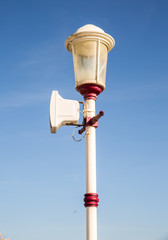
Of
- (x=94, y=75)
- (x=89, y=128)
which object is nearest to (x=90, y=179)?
(x=89, y=128)

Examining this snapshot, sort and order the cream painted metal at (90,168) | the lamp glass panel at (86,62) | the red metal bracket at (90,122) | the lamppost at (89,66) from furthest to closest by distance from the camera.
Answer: the lamp glass panel at (86,62) < the lamppost at (89,66) < the red metal bracket at (90,122) < the cream painted metal at (90,168)

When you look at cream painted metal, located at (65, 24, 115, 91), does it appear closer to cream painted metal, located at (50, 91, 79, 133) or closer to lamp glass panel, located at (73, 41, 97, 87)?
lamp glass panel, located at (73, 41, 97, 87)

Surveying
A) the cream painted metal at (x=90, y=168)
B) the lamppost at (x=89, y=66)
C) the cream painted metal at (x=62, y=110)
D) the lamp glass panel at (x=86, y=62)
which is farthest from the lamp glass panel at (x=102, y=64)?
the cream painted metal at (x=62, y=110)

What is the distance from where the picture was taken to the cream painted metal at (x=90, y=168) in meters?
5.82

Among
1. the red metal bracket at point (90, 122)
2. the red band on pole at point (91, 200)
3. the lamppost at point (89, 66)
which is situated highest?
the lamppost at point (89, 66)

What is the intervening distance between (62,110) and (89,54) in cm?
108

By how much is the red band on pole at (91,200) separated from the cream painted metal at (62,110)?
119cm

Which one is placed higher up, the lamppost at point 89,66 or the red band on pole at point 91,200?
the lamppost at point 89,66

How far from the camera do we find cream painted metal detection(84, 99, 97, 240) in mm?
5819

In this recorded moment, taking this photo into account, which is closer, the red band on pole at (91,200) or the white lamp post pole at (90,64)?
the red band on pole at (91,200)

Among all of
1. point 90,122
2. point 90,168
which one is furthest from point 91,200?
point 90,122

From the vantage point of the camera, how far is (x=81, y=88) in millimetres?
6562

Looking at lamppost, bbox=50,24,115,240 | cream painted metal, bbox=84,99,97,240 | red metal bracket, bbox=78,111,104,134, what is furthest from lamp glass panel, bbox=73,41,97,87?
red metal bracket, bbox=78,111,104,134

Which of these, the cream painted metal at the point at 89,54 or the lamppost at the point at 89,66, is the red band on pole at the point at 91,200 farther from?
the cream painted metal at the point at 89,54
